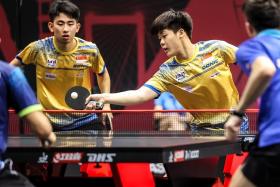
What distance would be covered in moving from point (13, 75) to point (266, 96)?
1.43 m

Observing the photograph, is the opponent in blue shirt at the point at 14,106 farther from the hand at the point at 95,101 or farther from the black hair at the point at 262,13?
the hand at the point at 95,101

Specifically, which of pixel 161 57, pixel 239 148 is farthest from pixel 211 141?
Answer: pixel 161 57

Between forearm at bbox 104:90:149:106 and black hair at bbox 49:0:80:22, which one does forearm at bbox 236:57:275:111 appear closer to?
forearm at bbox 104:90:149:106

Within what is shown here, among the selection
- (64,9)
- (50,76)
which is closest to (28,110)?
(50,76)

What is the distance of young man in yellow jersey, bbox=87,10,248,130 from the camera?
6.36 m

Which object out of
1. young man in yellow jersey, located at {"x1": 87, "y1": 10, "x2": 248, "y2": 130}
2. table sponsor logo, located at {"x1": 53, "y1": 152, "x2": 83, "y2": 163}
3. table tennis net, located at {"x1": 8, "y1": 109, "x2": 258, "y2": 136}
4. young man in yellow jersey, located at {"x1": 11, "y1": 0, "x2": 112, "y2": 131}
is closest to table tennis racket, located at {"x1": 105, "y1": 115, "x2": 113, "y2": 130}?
table tennis net, located at {"x1": 8, "y1": 109, "x2": 258, "y2": 136}

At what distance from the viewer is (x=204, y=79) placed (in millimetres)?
6402

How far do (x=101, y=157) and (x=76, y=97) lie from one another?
1.97 metres

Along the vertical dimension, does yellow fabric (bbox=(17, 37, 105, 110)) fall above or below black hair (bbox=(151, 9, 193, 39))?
below

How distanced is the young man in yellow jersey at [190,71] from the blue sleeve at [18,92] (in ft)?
7.44

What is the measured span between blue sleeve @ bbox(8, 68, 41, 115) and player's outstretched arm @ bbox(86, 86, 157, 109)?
164 centimetres

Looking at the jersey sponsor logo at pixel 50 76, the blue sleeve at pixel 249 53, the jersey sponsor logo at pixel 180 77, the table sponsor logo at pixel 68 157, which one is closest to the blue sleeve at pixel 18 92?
the table sponsor logo at pixel 68 157

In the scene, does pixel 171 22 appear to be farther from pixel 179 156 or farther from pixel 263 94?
pixel 263 94

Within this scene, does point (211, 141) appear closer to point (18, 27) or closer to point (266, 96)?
point (266, 96)
